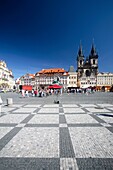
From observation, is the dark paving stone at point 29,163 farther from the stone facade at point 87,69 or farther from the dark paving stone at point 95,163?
the stone facade at point 87,69

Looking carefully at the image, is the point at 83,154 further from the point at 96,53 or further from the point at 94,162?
the point at 96,53

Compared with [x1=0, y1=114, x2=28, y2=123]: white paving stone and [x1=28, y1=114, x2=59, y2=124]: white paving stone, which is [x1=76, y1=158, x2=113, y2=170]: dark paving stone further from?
[x1=0, y1=114, x2=28, y2=123]: white paving stone

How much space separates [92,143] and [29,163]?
220cm

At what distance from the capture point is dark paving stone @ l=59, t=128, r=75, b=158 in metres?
3.27

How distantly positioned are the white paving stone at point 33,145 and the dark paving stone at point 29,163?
0.18m

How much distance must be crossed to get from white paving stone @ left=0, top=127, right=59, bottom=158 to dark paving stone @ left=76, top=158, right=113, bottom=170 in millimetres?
691

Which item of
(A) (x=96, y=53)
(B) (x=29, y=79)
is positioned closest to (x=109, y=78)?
(A) (x=96, y=53)

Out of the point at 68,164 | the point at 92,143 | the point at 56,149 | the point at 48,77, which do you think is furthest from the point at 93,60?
the point at 68,164

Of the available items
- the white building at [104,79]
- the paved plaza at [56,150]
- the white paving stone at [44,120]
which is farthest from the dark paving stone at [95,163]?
the white building at [104,79]

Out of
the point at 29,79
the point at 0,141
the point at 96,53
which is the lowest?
the point at 0,141

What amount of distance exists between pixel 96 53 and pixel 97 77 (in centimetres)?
2282

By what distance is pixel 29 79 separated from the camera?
85.0 metres

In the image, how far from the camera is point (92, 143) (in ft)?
12.9

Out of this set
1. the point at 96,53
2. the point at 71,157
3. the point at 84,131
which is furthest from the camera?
the point at 96,53
